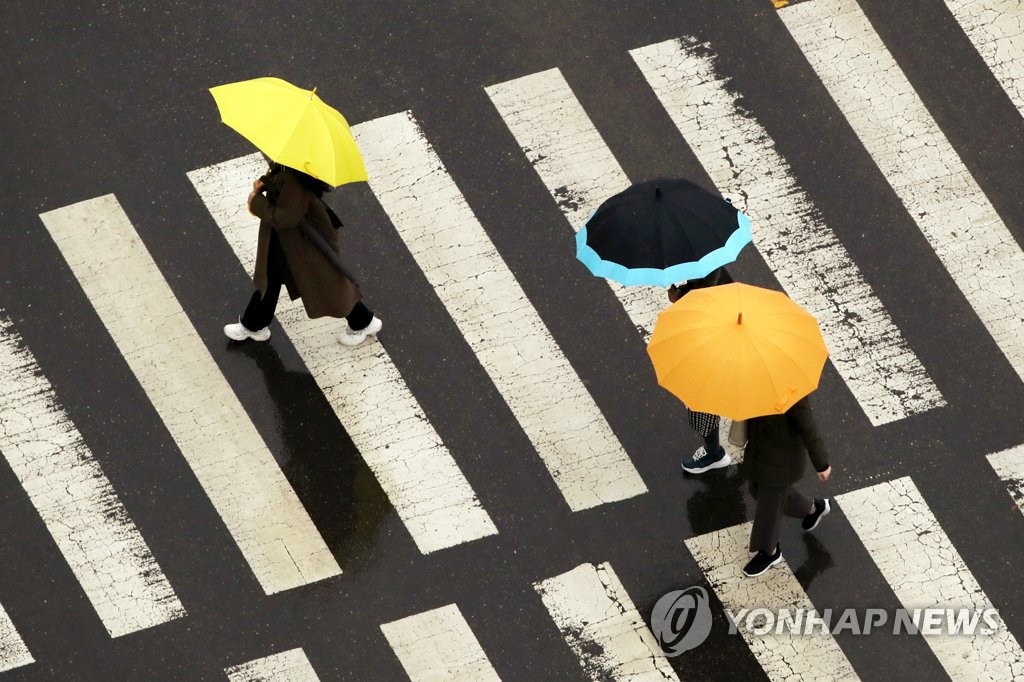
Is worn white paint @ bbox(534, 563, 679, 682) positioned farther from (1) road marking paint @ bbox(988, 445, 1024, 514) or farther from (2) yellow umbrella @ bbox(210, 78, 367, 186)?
(2) yellow umbrella @ bbox(210, 78, 367, 186)

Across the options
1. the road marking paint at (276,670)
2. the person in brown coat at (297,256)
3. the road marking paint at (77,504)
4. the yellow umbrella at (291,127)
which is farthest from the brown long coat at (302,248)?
the road marking paint at (276,670)

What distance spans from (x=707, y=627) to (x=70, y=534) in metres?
3.91

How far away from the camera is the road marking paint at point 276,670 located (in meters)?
9.82

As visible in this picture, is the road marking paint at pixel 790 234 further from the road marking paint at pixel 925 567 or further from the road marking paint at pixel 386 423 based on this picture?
the road marking paint at pixel 386 423

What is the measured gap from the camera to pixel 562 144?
1157 centimetres

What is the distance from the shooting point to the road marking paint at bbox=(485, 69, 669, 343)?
11383 mm

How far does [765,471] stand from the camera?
29.9 feet

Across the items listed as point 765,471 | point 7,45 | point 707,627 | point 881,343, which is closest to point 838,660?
point 707,627

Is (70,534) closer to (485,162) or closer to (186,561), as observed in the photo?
(186,561)

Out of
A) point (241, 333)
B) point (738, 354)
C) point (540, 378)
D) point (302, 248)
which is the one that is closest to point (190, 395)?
point (241, 333)

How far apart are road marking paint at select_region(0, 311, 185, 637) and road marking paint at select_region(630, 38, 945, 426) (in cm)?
445

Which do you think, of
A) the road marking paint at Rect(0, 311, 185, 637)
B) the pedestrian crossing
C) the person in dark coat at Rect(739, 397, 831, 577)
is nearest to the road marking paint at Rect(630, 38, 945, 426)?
the pedestrian crossing

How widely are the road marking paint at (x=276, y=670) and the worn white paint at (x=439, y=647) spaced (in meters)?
0.51

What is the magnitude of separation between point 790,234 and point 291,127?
12.0ft
